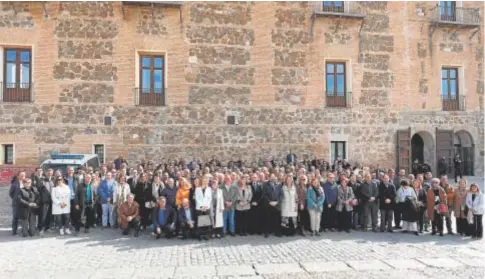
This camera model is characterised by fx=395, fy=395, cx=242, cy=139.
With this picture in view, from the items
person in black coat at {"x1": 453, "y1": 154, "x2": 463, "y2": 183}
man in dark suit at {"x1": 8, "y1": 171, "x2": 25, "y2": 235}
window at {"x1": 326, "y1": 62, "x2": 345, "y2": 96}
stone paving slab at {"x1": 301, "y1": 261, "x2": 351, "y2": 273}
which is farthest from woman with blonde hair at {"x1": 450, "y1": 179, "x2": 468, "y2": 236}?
man in dark suit at {"x1": 8, "y1": 171, "x2": 25, "y2": 235}

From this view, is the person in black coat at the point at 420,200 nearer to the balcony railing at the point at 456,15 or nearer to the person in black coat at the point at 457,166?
the person in black coat at the point at 457,166

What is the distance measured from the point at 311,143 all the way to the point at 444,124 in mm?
7009

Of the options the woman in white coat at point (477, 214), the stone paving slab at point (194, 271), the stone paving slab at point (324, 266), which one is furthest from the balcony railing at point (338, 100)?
the stone paving slab at point (194, 271)

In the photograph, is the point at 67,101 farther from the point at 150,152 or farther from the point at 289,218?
the point at 289,218

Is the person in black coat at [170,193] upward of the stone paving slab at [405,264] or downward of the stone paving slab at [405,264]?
upward

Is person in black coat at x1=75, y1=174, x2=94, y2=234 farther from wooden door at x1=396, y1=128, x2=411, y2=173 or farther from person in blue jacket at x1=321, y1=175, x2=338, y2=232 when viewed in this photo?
wooden door at x1=396, y1=128, x2=411, y2=173

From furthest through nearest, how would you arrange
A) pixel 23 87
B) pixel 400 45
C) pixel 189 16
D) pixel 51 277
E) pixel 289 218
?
pixel 400 45
pixel 189 16
pixel 23 87
pixel 289 218
pixel 51 277

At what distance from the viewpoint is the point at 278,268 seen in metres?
6.75

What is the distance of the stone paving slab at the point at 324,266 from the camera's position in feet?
21.9

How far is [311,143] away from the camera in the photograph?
17922 millimetres

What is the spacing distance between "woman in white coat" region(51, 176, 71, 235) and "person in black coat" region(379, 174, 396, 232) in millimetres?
7696

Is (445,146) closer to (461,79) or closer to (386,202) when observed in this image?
(461,79)

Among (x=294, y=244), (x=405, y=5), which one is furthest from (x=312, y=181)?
(x=405, y=5)

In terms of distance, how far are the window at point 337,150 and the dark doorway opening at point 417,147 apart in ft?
14.0
